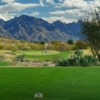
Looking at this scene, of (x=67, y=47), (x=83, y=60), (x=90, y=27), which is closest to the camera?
(x=90, y=27)

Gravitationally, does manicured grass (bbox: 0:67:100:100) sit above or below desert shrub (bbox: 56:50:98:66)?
above

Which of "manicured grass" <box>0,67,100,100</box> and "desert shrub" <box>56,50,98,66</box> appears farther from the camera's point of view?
"desert shrub" <box>56,50,98,66</box>

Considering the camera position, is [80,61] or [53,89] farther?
[80,61]

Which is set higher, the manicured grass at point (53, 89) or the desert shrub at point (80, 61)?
the manicured grass at point (53, 89)

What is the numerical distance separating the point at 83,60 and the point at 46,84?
19.3 meters

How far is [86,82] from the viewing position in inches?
781

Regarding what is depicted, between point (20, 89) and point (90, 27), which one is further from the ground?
point (90, 27)

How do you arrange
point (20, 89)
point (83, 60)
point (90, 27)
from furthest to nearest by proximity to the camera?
point (83, 60), point (20, 89), point (90, 27)

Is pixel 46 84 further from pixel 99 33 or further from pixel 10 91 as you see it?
pixel 99 33

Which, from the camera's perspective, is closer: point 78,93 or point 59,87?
point 78,93

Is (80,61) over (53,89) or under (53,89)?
under

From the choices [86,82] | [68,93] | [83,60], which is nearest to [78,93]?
[68,93]

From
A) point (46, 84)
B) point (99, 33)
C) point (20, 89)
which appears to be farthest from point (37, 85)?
point (99, 33)

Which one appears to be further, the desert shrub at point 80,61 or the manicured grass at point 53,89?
the desert shrub at point 80,61
